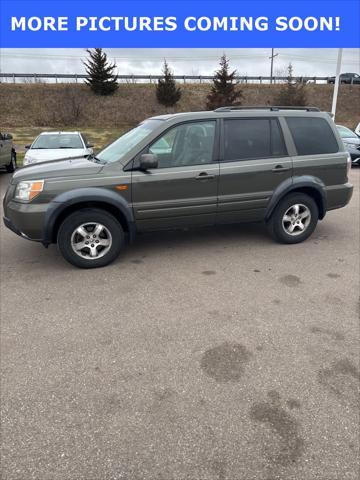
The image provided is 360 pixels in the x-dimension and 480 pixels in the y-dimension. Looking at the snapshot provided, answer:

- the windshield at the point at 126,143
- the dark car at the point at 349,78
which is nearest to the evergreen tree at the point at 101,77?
the dark car at the point at 349,78

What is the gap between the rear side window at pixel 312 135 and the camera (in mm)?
5281

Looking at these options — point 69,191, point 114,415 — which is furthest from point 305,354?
point 69,191

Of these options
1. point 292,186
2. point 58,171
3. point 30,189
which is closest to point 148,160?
point 58,171

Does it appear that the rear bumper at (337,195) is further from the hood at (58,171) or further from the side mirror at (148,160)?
the hood at (58,171)

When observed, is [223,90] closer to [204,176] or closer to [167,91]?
[167,91]

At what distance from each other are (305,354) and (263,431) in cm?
88

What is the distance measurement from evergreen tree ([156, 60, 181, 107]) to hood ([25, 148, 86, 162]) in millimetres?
30091

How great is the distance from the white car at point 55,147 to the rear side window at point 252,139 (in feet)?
18.5

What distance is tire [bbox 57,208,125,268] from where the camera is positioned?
4402mm

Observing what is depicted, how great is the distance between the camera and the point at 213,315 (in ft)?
11.4

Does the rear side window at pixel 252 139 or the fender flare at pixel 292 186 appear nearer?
the rear side window at pixel 252 139

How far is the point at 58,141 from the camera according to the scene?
1066 centimetres

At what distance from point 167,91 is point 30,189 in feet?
119

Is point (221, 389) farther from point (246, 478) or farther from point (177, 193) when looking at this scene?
point (177, 193)
